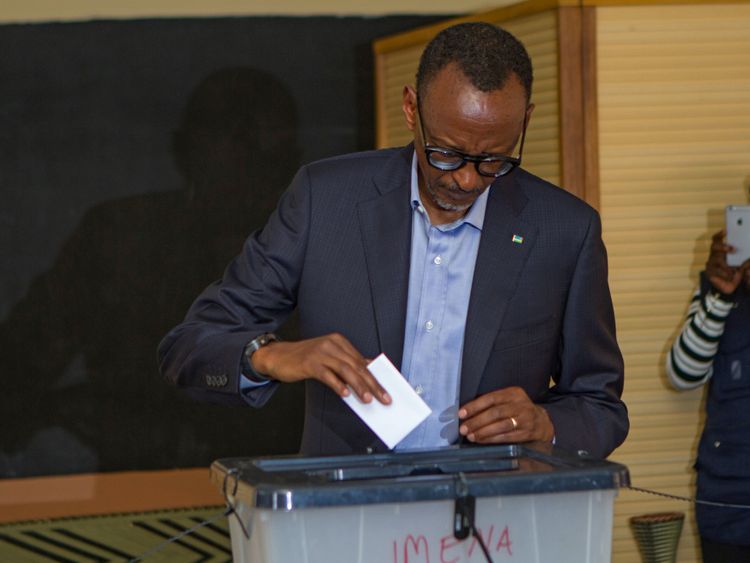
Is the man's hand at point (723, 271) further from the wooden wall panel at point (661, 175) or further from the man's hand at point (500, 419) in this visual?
the man's hand at point (500, 419)

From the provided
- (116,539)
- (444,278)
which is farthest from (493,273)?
(116,539)

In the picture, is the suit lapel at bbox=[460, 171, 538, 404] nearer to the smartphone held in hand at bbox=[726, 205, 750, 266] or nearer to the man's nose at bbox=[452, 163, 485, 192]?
the man's nose at bbox=[452, 163, 485, 192]

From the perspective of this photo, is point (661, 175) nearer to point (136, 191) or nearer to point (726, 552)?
point (726, 552)

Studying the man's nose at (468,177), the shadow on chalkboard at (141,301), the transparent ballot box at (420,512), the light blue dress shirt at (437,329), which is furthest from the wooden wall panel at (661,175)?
the transparent ballot box at (420,512)

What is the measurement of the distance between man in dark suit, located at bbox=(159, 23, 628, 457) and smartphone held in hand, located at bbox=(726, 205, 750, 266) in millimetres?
1186

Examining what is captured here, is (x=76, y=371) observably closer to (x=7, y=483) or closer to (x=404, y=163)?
(x=7, y=483)

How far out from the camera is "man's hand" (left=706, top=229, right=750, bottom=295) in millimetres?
3193

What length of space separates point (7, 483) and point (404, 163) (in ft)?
9.39

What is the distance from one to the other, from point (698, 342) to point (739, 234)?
31cm

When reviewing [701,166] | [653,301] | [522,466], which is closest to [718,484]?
[653,301]

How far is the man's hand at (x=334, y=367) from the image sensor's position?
1679 mm

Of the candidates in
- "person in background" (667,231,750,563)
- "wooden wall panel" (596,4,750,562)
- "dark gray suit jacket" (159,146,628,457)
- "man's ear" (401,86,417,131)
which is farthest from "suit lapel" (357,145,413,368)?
"wooden wall panel" (596,4,750,562)

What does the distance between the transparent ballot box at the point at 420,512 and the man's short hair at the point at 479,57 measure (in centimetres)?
64

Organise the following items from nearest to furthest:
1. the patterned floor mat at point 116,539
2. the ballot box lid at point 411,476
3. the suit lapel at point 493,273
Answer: the ballot box lid at point 411,476 → the suit lapel at point 493,273 → the patterned floor mat at point 116,539
